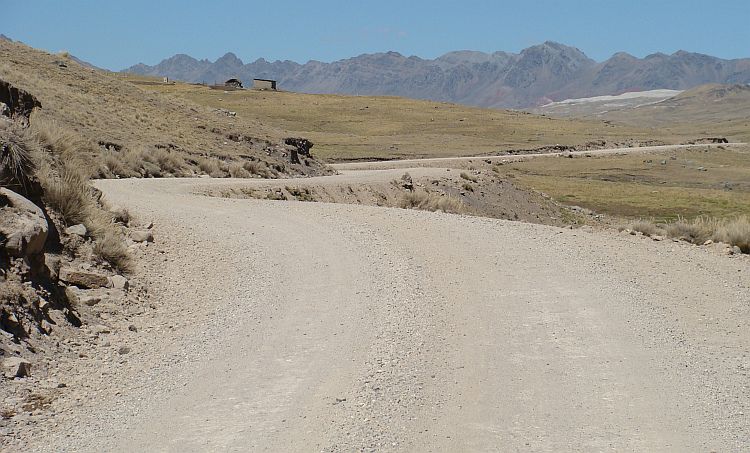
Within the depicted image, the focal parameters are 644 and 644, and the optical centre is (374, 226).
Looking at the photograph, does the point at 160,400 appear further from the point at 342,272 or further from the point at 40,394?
the point at 342,272

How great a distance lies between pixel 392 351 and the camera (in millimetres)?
6547

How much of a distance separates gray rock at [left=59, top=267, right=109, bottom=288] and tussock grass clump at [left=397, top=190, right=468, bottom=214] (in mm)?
14800

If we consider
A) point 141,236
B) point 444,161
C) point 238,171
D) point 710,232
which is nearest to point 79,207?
point 141,236

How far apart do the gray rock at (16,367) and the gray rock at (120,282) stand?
2600 mm

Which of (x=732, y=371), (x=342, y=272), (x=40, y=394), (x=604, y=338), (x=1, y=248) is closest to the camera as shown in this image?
(x=40, y=394)

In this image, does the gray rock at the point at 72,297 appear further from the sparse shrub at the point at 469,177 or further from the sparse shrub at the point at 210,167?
the sparse shrub at the point at 469,177

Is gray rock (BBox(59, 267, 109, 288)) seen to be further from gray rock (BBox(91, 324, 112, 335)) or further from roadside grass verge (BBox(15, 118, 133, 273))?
gray rock (BBox(91, 324, 112, 335))

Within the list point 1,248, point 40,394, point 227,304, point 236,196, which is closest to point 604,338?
point 227,304

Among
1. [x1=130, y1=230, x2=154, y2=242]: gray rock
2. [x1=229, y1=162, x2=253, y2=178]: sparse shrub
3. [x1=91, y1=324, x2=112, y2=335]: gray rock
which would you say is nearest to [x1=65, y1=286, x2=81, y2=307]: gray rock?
[x1=91, y1=324, x2=112, y2=335]: gray rock

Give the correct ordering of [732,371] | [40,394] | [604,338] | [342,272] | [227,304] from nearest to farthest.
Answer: [40,394]
[732,371]
[604,338]
[227,304]
[342,272]

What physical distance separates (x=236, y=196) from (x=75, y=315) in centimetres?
1180

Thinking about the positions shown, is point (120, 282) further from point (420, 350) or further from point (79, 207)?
point (420, 350)

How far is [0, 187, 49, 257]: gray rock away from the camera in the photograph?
6.83 m

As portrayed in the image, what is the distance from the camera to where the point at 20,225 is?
23.3 ft
